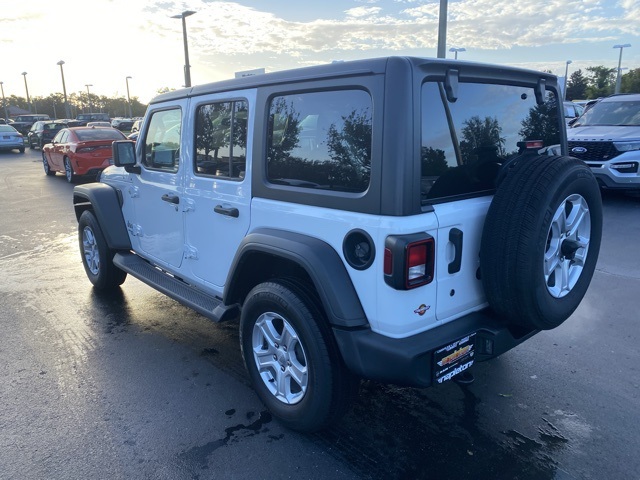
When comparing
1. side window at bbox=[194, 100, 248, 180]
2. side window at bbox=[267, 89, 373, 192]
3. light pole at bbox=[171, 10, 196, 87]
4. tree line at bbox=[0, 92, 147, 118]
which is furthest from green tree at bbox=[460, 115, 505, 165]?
tree line at bbox=[0, 92, 147, 118]

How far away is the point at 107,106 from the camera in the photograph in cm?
8238

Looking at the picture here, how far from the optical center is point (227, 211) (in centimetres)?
328

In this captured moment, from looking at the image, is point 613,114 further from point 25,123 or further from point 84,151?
point 25,123

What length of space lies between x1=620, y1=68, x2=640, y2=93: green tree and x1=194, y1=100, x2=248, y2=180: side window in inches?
2240

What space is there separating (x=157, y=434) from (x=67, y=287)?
10.8ft

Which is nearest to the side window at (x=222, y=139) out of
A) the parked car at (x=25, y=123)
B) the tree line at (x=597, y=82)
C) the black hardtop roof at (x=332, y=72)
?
the black hardtop roof at (x=332, y=72)

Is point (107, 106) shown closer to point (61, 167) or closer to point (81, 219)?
point (61, 167)

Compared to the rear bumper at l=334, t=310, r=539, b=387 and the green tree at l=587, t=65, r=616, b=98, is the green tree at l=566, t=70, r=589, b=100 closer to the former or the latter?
the green tree at l=587, t=65, r=616, b=98

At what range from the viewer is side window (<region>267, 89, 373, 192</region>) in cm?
249

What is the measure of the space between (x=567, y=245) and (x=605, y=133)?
7972mm

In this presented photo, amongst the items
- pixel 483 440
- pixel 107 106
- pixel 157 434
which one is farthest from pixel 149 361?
pixel 107 106

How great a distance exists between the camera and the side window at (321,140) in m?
2.49

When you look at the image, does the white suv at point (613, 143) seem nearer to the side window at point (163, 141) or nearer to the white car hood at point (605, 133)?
the white car hood at point (605, 133)

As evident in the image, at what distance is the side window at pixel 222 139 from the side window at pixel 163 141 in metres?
0.33
